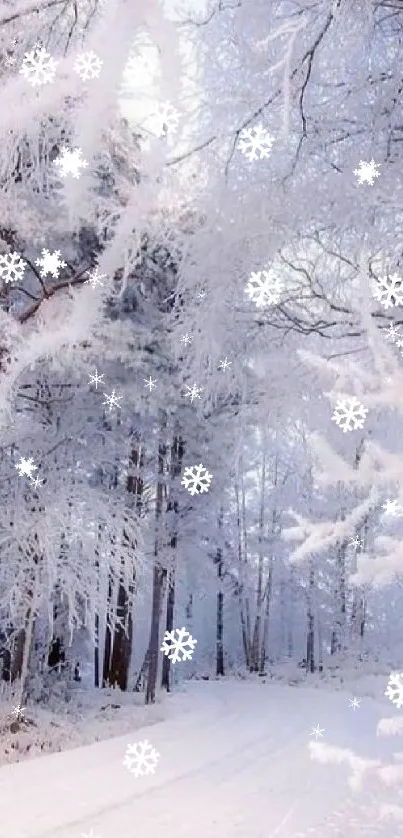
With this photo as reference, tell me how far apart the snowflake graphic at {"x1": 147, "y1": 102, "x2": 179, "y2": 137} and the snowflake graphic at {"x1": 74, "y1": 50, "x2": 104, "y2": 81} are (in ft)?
2.40

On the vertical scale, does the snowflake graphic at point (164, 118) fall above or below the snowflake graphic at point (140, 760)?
Answer: above

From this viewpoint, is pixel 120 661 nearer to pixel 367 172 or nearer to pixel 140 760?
pixel 140 760

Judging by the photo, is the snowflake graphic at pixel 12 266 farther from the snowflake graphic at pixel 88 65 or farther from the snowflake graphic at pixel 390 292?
the snowflake graphic at pixel 390 292

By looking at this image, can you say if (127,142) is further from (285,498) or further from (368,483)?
(285,498)

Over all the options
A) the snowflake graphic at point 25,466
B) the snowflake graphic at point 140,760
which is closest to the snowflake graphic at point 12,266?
the snowflake graphic at point 25,466

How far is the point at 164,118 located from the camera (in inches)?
168

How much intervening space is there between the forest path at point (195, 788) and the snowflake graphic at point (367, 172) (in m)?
4.99

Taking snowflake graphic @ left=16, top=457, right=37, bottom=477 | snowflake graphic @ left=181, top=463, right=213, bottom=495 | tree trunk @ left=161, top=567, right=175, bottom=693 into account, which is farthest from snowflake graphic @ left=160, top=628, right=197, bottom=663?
tree trunk @ left=161, top=567, right=175, bottom=693

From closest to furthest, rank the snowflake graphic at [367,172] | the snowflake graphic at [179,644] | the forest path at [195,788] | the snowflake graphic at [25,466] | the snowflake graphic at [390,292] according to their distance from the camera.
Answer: the snowflake graphic at [390,292] → the snowflake graphic at [179,644] → the snowflake graphic at [367,172] → the snowflake graphic at [25,466] → the forest path at [195,788]

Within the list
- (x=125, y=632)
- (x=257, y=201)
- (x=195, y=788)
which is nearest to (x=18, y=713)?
(x=195, y=788)

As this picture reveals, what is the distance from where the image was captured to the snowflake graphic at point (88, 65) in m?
3.44

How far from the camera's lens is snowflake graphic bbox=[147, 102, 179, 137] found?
4.25 metres

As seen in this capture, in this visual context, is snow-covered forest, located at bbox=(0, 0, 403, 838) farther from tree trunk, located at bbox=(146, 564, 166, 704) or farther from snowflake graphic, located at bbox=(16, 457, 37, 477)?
tree trunk, located at bbox=(146, 564, 166, 704)

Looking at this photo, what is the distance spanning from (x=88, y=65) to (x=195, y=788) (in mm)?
7075
